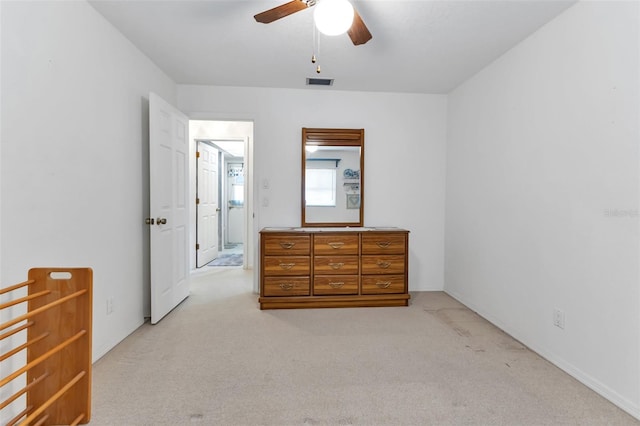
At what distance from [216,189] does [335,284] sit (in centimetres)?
359

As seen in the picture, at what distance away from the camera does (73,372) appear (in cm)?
152

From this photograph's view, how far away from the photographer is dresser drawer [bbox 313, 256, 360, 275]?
3105mm

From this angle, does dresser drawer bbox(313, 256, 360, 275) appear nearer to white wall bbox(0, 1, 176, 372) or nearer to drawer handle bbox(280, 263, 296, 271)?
drawer handle bbox(280, 263, 296, 271)

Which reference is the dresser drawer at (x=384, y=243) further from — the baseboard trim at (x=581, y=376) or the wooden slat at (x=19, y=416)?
the wooden slat at (x=19, y=416)

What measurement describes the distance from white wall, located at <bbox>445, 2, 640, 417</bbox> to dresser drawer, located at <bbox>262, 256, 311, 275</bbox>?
1.70 m

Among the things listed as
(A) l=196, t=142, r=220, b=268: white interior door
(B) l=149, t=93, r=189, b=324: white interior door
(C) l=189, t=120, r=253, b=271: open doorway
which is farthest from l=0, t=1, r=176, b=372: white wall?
(A) l=196, t=142, r=220, b=268: white interior door

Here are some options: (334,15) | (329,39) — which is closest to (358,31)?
(334,15)

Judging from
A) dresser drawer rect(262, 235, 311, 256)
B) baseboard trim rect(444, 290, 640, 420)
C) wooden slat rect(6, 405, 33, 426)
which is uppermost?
dresser drawer rect(262, 235, 311, 256)

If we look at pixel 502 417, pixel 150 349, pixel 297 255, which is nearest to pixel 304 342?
pixel 297 255

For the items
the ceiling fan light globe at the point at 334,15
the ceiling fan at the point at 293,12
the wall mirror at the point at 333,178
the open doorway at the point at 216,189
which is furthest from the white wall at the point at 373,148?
the ceiling fan light globe at the point at 334,15

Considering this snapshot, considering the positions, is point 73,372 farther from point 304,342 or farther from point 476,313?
point 476,313

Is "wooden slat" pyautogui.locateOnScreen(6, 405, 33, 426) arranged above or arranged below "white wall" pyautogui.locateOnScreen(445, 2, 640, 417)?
below

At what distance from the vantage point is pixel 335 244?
10.2 feet

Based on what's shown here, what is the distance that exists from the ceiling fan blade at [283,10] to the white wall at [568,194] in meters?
1.74
